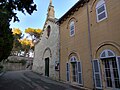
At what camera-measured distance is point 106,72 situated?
8656mm

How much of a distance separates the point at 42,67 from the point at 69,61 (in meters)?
8.22

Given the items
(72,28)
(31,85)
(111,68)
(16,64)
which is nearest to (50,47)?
(72,28)

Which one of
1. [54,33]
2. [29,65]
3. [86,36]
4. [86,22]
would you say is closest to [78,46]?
[86,36]

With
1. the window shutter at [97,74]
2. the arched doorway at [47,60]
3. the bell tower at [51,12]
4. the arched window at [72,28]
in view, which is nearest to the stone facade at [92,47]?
the window shutter at [97,74]

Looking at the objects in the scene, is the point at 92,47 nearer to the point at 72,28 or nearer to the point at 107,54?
the point at 107,54

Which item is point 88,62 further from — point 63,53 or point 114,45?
point 63,53

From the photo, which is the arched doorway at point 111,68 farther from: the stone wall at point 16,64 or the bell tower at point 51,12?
the stone wall at point 16,64

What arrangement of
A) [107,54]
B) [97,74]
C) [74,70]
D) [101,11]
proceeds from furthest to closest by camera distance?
[74,70]
[101,11]
[97,74]
[107,54]

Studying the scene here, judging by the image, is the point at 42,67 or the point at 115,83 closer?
the point at 115,83

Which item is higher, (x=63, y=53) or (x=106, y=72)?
(x=63, y=53)

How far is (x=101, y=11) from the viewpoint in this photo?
9398mm

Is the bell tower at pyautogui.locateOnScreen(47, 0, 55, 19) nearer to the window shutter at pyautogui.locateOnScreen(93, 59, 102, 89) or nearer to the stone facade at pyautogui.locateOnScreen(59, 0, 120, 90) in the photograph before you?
the stone facade at pyautogui.locateOnScreen(59, 0, 120, 90)

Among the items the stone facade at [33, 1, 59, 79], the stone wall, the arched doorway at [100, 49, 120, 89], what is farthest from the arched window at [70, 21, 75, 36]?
the stone wall

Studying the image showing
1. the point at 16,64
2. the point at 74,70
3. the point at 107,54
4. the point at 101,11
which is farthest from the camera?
the point at 16,64
